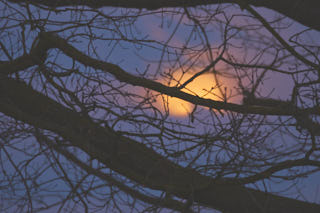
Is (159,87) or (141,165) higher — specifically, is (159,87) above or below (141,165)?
above

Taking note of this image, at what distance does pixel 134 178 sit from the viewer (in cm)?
390

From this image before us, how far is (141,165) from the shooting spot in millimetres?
4086

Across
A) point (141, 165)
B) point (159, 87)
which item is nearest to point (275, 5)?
point (159, 87)

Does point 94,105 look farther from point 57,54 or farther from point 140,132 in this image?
point 57,54

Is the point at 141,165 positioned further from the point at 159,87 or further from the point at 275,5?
the point at 275,5

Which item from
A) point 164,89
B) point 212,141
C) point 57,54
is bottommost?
point 212,141

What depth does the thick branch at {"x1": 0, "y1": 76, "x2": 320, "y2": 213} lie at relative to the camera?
3.82m

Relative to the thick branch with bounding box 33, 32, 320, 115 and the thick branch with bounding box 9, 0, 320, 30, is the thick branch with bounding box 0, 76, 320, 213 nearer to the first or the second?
the thick branch with bounding box 33, 32, 320, 115

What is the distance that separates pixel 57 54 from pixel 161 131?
1419 millimetres

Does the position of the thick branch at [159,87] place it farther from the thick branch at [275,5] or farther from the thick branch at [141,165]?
the thick branch at [275,5]

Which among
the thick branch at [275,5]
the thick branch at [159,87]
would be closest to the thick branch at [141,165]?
the thick branch at [159,87]

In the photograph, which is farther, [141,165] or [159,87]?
[141,165]

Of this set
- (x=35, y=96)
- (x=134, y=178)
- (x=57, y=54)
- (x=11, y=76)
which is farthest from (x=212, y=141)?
(x=11, y=76)

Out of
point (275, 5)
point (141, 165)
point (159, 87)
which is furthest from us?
point (275, 5)
